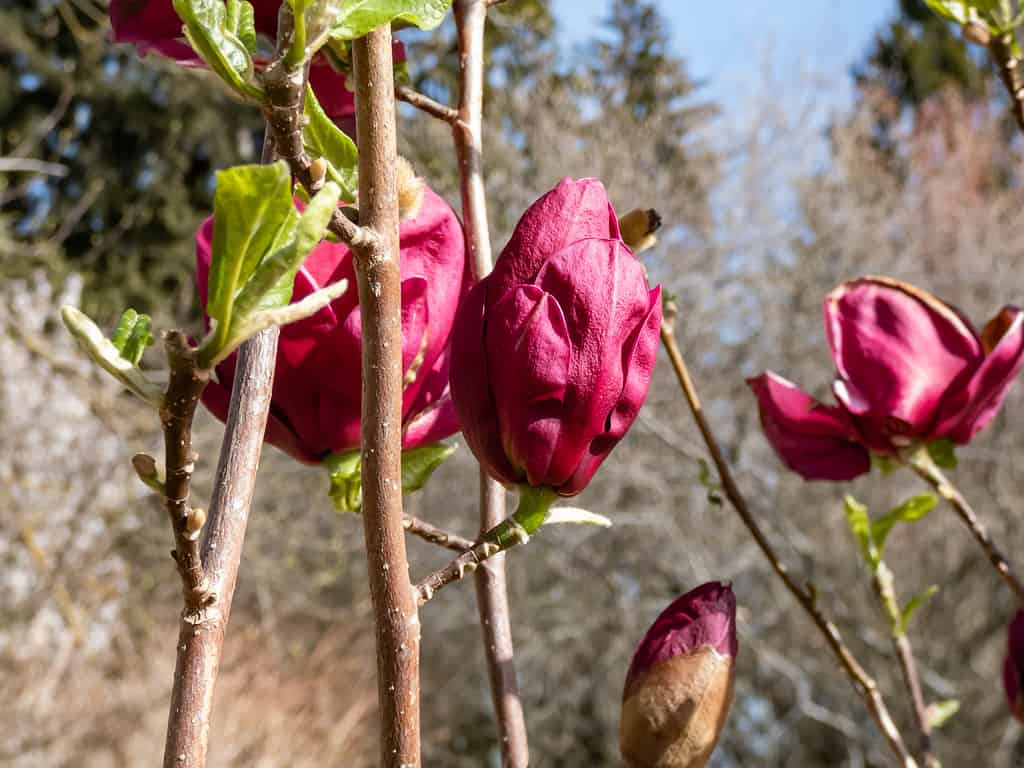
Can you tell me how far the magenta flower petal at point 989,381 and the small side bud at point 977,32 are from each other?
0.12 metres

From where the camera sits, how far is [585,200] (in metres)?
0.29

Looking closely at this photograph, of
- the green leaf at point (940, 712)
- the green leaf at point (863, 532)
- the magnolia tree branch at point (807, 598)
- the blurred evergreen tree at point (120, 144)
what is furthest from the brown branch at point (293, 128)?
the blurred evergreen tree at point (120, 144)

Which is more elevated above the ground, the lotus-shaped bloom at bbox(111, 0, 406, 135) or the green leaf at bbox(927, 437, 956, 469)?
the lotus-shaped bloom at bbox(111, 0, 406, 135)

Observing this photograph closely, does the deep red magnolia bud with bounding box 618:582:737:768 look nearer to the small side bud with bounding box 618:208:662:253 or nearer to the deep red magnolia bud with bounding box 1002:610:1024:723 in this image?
the small side bud with bounding box 618:208:662:253

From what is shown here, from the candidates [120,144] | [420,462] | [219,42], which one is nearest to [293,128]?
[219,42]

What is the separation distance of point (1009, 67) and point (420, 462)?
361 mm

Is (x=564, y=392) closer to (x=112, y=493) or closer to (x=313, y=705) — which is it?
(x=112, y=493)

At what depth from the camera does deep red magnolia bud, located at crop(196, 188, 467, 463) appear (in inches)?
12.3

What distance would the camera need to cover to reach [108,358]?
20 cm

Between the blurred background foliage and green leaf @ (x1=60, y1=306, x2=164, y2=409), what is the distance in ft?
11.0

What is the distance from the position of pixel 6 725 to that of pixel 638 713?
3.42 m

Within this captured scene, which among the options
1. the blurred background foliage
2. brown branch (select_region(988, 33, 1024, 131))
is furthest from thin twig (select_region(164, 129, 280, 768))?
the blurred background foliage

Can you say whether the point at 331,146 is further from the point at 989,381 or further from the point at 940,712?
the point at 940,712

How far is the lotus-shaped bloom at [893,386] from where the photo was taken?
486 mm
